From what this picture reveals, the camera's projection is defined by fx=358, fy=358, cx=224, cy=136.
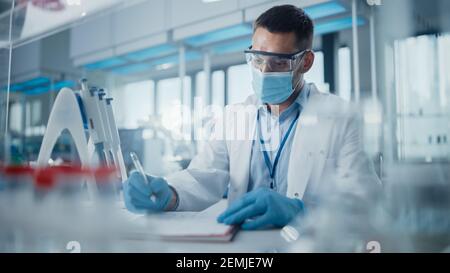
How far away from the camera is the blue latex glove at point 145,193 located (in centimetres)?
85

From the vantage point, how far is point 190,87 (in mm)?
936

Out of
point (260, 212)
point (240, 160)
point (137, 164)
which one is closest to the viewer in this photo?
point (260, 212)

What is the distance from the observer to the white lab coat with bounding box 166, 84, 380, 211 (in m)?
0.88

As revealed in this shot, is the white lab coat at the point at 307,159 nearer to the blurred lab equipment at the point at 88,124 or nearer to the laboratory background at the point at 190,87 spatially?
the laboratory background at the point at 190,87

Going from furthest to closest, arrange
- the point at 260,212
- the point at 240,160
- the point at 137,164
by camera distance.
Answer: the point at 240,160 → the point at 137,164 → the point at 260,212

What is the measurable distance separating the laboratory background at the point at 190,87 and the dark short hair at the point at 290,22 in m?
0.02

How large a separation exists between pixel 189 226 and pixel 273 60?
1.56 feet

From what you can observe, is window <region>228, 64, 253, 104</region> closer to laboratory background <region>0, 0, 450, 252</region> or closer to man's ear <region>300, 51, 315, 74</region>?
laboratory background <region>0, 0, 450, 252</region>

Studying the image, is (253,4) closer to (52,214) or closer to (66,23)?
(66,23)

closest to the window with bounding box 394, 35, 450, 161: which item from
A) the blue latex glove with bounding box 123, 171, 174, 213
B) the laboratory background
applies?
the laboratory background

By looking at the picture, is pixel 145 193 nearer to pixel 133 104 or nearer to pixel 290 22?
pixel 133 104

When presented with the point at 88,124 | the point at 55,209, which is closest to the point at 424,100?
the point at 88,124

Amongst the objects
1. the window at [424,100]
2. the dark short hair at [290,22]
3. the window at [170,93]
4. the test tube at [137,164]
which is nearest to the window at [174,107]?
the window at [170,93]

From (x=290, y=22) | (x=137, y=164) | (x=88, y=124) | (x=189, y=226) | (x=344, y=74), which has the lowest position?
(x=189, y=226)
